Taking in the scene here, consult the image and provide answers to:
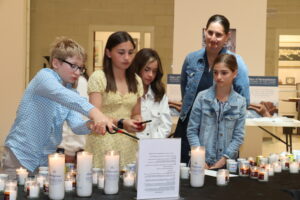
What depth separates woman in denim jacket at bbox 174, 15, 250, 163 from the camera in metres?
3.25

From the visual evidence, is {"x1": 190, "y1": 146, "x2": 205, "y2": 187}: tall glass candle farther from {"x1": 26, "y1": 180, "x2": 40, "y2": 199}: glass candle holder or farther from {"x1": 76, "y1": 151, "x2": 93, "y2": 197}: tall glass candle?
{"x1": 26, "y1": 180, "x2": 40, "y2": 199}: glass candle holder

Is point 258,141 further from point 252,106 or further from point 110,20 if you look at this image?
point 110,20

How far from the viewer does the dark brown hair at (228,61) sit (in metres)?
3.06

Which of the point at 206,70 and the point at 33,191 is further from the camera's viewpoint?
the point at 206,70

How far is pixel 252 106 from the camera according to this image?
593 cm

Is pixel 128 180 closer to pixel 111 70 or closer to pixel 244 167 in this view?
pixel 244 167

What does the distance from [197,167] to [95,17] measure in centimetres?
784

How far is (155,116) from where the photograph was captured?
366cm

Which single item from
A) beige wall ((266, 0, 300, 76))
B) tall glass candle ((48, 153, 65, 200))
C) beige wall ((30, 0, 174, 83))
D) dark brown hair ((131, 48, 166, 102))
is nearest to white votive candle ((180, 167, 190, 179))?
tall glass candle ((48, 153, 65, 200))

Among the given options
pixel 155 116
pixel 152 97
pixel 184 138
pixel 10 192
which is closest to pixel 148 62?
pixel 152 97

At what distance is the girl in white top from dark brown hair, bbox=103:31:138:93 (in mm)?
604

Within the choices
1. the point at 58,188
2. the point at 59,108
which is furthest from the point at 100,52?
the point at 58,188

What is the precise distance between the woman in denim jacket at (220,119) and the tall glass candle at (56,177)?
4.35 ft

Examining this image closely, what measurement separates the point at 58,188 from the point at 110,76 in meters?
1.18
